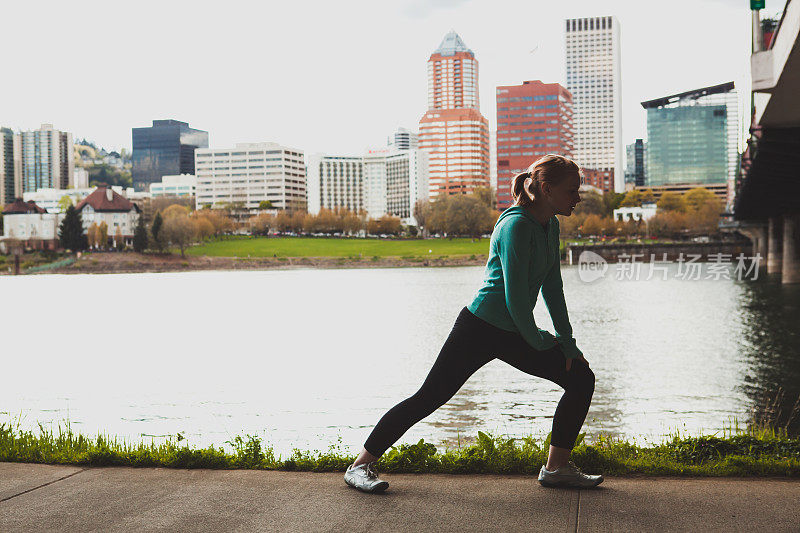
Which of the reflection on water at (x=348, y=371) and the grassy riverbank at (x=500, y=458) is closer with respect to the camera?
the grassy riverbank at (x=500, y=458)

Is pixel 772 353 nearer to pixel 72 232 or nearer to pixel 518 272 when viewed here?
pixel 518 272

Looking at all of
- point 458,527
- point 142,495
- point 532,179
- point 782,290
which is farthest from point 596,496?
point 782,290

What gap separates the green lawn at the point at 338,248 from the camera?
511 ft

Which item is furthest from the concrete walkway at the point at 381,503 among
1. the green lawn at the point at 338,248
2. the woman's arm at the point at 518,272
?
the green lawn at the point at 338,248

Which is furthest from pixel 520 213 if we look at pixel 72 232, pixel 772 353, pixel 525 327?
pixel 72 232

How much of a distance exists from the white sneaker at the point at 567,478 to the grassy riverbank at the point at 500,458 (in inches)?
18.5

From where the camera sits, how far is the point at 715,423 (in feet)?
49.7

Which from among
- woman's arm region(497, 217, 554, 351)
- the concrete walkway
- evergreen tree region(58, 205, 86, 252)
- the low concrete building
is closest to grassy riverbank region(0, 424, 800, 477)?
the concrete walkway

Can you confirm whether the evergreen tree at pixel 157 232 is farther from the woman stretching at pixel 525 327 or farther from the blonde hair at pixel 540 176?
the blonde hair at pixel 540 176

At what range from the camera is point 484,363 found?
205 inches

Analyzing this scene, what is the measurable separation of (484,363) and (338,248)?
15924 cm

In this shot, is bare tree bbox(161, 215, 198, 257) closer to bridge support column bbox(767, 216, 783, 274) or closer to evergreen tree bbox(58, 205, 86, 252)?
evergreen tree bbox(58, 205, 86, 252)

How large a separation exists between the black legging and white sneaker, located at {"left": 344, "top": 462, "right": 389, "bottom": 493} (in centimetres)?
28

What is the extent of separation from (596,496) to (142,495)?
2.88 metres
